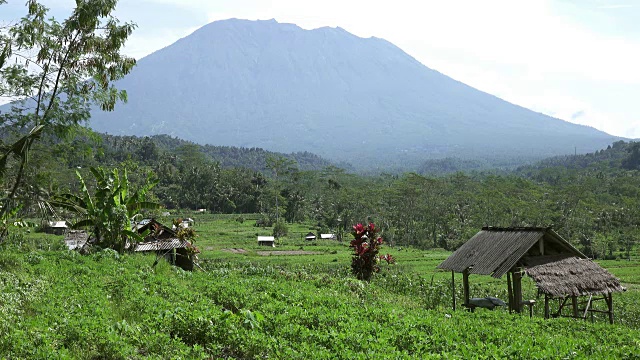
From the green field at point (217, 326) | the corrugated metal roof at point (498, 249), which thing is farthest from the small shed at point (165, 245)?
the corrugated metal roof at point (498, 249)

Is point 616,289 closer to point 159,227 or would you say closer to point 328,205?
point 159,227

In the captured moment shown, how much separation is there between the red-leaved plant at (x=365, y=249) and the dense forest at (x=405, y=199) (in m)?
19.9

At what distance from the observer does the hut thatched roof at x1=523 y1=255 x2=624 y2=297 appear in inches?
556

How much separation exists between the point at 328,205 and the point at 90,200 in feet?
195

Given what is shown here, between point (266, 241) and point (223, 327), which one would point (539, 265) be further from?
point (266, 241)

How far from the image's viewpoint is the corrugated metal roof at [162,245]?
68.6 feet

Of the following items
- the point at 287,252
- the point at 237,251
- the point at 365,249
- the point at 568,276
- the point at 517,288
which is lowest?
the point at 287,252

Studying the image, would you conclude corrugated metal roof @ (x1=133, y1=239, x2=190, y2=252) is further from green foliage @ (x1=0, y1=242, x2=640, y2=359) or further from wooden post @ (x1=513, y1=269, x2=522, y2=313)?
wooden post @ (x1=513, y1=269, x2=522, y2=313)

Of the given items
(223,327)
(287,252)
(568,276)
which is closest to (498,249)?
(568,276)

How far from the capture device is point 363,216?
2467 inches

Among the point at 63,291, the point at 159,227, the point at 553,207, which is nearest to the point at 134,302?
the point at 63,291

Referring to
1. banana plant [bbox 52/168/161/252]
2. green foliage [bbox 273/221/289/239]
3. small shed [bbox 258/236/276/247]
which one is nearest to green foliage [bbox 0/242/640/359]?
banana plant [bbox 52/168/161/252]

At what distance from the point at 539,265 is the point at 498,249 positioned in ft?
3.70

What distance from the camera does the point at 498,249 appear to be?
15.0 metres
